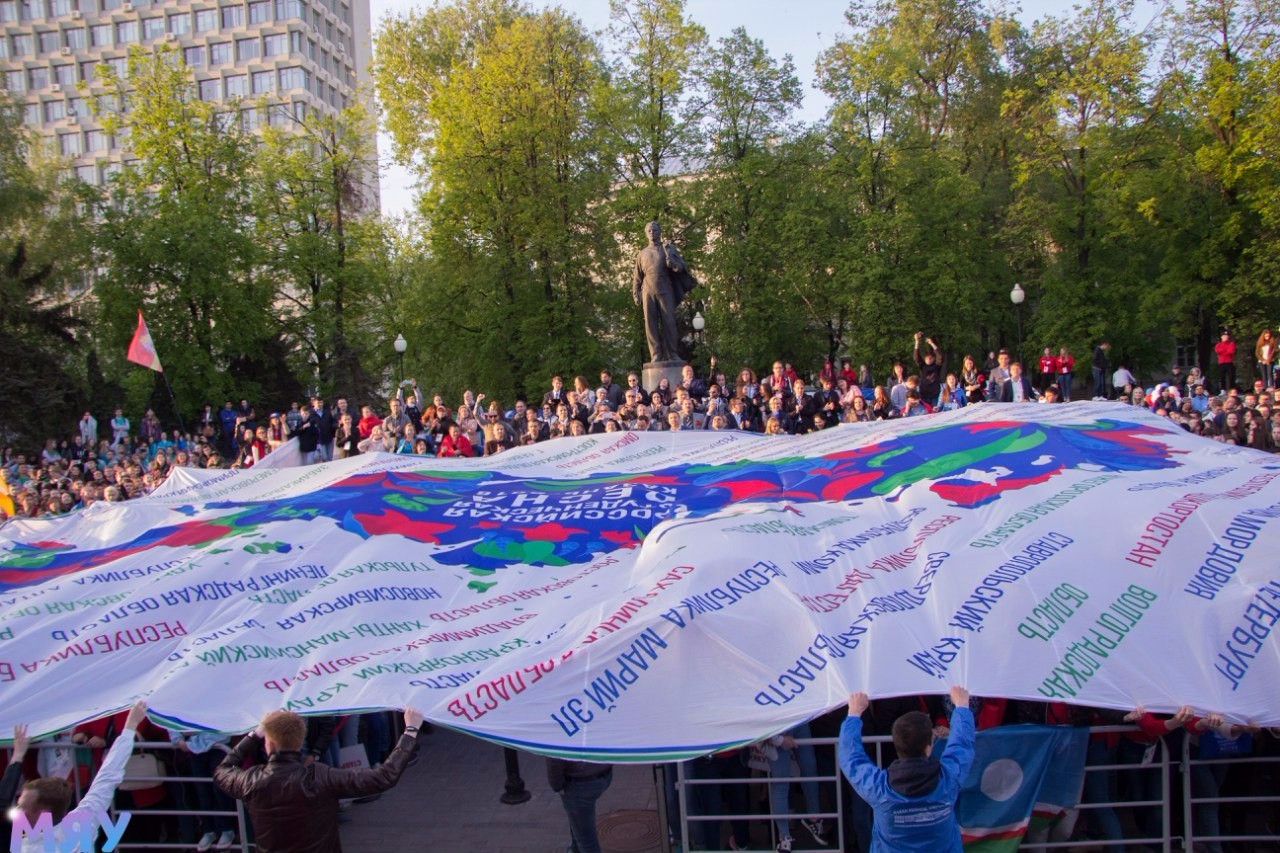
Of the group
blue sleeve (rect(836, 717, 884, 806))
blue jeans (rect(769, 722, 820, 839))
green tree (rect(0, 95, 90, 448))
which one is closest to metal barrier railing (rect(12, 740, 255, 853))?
blue jeans (rect(769, 722, 820, 839))

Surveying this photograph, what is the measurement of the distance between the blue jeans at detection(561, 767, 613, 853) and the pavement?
0.53m

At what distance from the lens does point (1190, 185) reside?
29.5 metres

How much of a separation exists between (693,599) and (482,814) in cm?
276

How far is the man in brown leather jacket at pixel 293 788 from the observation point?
4.94 meters

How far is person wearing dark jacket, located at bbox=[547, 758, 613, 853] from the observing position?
617cm

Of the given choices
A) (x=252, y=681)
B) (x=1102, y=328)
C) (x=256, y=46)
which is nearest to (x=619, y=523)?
(x=252, y=681)

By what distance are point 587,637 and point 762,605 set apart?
1159 mm

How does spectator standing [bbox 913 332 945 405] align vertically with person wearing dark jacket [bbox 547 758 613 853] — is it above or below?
above

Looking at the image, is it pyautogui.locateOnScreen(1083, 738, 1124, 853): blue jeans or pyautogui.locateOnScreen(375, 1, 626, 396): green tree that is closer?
pyautogui.locateOnScreen(1083, 738, 1124, 853): blue jeans

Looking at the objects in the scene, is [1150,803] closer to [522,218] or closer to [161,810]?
[161,810]

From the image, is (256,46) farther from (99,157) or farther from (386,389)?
(386,389)

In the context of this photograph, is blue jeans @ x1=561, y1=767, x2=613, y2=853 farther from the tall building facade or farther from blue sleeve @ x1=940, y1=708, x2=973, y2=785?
the tall building facade

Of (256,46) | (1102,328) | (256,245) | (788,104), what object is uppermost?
(256,46)

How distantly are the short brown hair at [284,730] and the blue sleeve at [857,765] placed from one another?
2746mm
